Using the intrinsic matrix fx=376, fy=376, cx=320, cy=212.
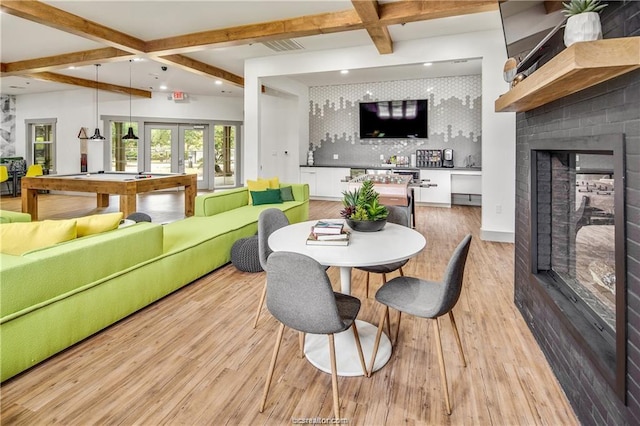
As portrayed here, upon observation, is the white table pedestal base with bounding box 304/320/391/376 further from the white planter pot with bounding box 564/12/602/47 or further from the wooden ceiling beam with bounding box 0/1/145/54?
the wooden ceiling beam with bounding box 0/1/145/54

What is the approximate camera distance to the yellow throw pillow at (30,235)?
2373mm

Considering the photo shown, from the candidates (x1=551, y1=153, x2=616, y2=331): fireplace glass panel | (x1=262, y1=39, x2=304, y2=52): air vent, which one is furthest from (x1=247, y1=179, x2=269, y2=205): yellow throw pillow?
(x1=551, y1=153, x2=616, y2=331): fireplace glass panel

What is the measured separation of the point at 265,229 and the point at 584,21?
2106mm

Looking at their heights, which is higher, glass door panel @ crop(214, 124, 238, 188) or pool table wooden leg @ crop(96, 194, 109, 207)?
glass door panel @ crop(214, 124, 238, 188)

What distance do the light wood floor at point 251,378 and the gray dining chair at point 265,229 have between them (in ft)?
0.85

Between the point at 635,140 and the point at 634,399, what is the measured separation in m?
0.90

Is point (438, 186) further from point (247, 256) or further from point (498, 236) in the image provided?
point (247, 256)

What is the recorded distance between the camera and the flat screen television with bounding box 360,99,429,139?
28.7ft

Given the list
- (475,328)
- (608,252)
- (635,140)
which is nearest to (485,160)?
(475,328)

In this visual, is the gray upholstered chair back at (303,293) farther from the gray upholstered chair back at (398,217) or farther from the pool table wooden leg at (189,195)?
the pool table wooden leg at (189,195)

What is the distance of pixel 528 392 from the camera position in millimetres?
Answer: 1981

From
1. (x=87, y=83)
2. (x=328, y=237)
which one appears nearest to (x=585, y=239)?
(x=328, y=237)

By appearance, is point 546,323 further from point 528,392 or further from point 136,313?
point 136,313

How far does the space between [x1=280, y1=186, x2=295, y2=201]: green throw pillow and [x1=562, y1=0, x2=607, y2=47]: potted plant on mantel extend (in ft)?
15.8
